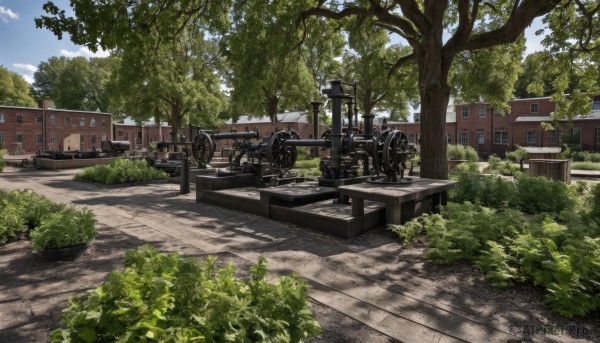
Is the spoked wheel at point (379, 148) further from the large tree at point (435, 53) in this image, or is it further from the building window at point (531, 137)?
the building window at point (531, 137)

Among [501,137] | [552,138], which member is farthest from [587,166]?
[501,137]

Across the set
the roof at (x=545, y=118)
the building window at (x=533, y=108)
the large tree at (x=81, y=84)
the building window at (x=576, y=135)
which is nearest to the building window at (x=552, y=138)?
the building window at (x=576, y=135)

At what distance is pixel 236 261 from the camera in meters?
5.30

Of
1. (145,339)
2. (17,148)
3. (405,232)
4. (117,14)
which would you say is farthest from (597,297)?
(17,148)

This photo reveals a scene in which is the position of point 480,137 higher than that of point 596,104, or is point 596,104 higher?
point 596,104

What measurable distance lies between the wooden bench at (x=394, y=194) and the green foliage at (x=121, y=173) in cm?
1137

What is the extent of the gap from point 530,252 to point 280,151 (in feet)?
26.5

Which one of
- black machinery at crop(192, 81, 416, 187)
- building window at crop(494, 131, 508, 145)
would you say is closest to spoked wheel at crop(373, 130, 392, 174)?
black machinery at crop(192, 81, 416, 187)

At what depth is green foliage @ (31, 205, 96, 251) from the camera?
5.09 m

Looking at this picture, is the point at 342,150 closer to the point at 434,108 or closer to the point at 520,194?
the point at 434,108

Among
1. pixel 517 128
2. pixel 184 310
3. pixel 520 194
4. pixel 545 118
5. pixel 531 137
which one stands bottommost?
pixel 184 310

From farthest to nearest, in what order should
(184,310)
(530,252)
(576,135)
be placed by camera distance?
1. (576,135)
2. (530,252)
3. (184,310)

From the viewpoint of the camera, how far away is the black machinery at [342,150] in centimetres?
806

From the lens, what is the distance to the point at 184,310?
8.00 feet
